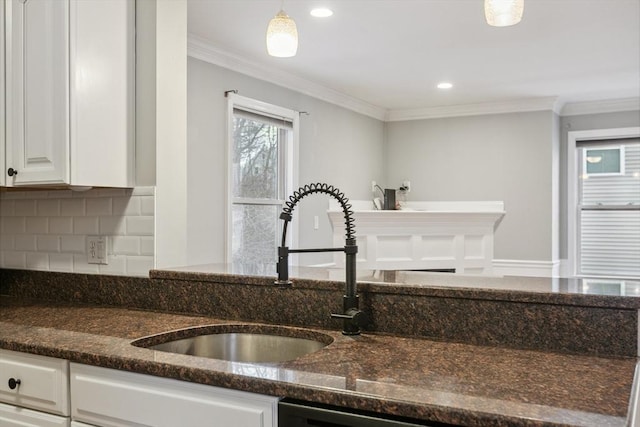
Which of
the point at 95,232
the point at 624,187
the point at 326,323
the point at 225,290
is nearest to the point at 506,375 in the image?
the point at 326,323

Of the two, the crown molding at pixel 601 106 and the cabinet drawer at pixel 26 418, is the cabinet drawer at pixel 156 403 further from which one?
the crown molding at pixel 601 106

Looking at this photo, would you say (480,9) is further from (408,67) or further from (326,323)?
(326,323)

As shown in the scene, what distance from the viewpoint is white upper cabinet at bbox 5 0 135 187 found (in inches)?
81.1

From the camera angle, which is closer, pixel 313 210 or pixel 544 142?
pixel 313 210

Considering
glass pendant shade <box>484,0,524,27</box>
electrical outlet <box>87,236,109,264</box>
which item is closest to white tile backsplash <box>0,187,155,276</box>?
electrical outlet <box>87,236,109,264</box>

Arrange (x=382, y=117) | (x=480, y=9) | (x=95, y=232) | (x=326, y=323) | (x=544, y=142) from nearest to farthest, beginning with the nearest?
(x=326, y=323) < (x=95, y=232) < (x=480, y=9) < (x=544, y=142) < (x=382, y=117)

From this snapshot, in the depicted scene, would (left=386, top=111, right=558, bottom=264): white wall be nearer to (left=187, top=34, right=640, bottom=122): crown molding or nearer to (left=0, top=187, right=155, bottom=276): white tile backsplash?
(left=187, top=34, right=640, bottom=122): crown molding

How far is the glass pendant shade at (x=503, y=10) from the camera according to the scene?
1.88m

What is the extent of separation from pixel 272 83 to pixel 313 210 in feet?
4.18

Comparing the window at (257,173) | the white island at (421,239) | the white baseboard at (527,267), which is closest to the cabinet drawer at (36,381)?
the window at (257,173)

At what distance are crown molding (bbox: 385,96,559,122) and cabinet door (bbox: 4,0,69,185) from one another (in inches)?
204

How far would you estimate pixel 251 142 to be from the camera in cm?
490

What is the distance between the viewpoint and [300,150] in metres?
5.41

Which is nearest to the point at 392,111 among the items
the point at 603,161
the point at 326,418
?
the point at 603,161
